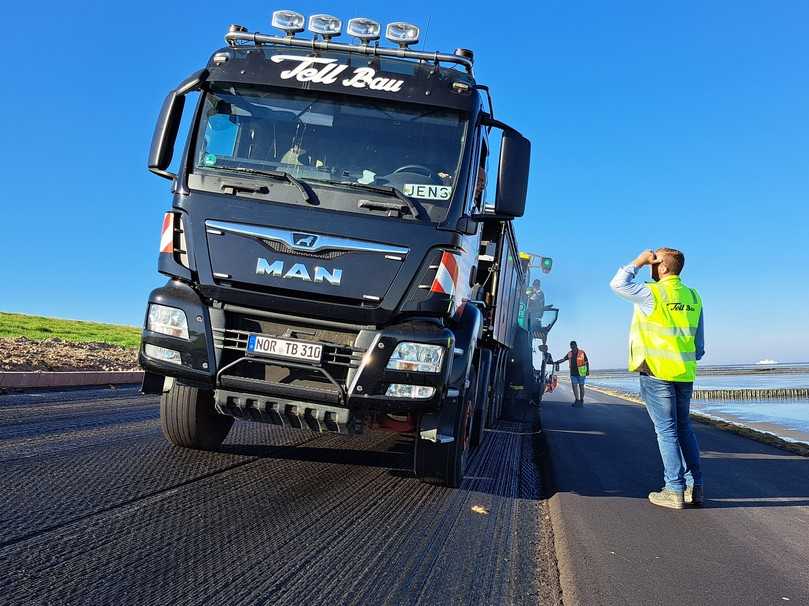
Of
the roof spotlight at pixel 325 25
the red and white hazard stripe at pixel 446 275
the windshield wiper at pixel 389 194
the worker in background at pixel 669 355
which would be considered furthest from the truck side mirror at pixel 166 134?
the worker in background at pixel 669 355

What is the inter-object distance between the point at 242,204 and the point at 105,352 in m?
14.1

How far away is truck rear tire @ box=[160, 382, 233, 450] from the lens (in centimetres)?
504

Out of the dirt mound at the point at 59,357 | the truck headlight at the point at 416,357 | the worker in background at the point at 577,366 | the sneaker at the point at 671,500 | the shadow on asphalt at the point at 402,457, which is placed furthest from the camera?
the worker in background at the point at 577,366

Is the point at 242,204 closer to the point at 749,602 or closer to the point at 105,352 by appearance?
the point at 749,602

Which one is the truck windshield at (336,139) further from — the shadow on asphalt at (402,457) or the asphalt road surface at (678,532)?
the asphalt road surface at (678,532)

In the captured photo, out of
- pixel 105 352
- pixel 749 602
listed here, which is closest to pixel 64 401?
pixel 749 602

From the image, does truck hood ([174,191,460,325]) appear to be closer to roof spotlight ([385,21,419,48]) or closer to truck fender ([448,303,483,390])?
truck fender ([448,303,483,390])

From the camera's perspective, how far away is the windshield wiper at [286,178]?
4.50 meters

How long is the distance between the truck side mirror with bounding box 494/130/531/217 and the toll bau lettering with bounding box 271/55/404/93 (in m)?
0.92

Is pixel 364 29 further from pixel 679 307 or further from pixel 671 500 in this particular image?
pixel 671 500

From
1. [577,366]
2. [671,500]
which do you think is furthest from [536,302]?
[671,500]

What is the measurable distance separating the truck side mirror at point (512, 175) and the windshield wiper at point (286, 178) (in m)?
1.38

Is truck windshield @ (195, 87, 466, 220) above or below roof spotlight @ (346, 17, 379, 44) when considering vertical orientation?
below

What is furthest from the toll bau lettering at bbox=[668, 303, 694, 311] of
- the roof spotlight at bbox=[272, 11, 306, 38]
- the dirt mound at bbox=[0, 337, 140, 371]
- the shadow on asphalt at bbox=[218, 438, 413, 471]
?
the dirt mound at bbox=[0, 337, 140, 371]
